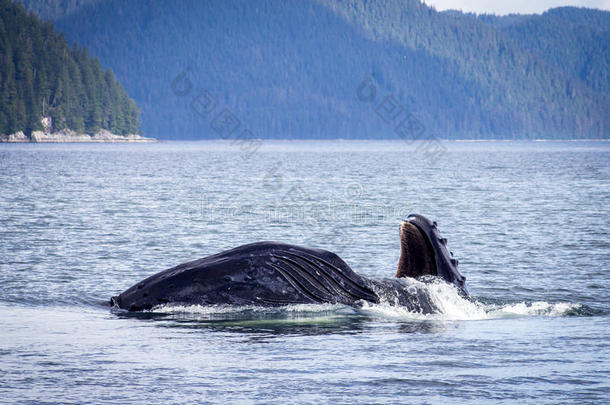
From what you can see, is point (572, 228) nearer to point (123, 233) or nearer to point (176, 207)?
point (123, 233)

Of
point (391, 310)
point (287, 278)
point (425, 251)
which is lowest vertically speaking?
point (391, 310)

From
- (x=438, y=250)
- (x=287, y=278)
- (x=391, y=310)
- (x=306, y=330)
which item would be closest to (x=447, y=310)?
(x=391, y=310)

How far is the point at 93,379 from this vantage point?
436 inches

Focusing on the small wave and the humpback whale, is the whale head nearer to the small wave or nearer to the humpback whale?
the humpback whale

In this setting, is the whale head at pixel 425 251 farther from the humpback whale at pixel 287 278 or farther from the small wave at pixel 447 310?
the small wave at pixel 447 310

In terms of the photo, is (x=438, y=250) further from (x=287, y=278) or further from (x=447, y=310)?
(x=287, y=278)

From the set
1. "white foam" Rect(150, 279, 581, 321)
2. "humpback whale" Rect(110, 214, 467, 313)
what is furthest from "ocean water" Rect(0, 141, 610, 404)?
"humpback whale" Rect(110, 214, 467, 313)

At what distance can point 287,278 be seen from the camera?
14.1 m

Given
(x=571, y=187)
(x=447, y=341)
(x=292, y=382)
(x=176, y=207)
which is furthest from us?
(x=571, y=187)

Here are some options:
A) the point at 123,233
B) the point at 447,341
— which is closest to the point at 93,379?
the point at 447,341

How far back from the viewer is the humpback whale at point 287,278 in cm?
1395

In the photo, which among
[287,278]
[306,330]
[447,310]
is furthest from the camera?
[447,310]

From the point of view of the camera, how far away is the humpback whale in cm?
1395

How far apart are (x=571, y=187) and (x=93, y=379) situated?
2515 inches
